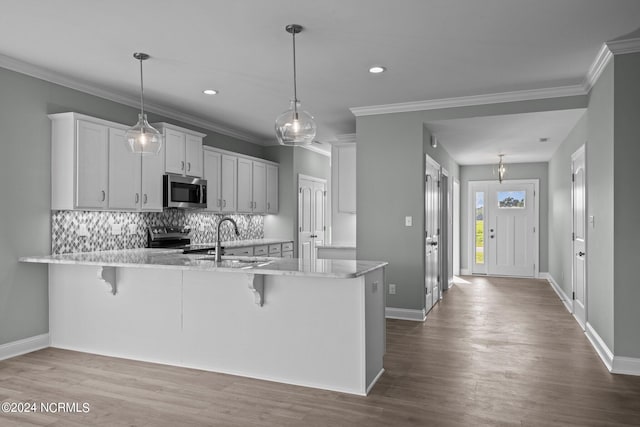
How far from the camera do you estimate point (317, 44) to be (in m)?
3.59

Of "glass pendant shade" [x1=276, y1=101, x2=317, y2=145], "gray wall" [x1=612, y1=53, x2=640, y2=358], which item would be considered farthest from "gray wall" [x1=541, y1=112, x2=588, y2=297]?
"glass pendant shade" [x1=276, y1=101, x2=317, y2=145]

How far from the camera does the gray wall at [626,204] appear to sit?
359 cm

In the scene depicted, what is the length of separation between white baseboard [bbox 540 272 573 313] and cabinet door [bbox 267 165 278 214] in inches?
184

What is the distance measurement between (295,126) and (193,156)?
9.85 ft

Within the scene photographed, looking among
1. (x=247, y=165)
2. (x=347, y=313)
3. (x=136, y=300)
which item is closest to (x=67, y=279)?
(x=136, y=300)

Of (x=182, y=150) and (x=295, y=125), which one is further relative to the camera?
(x=182, y=150)

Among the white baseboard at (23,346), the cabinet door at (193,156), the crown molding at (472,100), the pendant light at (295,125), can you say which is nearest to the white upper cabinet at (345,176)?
the crown molding at (472,100)

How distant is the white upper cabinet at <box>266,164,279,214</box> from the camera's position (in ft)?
25.3

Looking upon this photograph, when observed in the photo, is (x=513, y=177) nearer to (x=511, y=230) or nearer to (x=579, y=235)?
(x=511, y=230)

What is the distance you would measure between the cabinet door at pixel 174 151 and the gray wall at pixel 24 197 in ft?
3.94

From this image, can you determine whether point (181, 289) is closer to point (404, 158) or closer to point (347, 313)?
point (347, 313)

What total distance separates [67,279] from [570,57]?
4.88m

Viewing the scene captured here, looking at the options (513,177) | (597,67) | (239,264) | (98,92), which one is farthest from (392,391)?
(513,177)

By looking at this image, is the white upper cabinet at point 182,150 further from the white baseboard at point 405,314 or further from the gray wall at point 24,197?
the white baseboard at point 405,314
